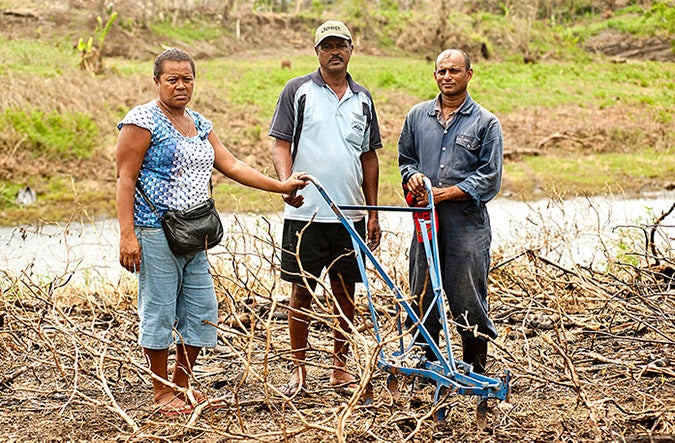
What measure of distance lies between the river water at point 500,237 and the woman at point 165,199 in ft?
6.33

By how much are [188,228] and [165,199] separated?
6.7 inches

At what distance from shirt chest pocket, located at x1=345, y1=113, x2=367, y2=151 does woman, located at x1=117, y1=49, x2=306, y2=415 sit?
1.51 feet

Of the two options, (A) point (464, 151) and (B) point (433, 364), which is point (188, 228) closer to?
(B) point (433, 364)

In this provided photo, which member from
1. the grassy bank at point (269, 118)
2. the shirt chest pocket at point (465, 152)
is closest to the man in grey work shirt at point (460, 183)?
the shirt chest pocket at point (465, 152)

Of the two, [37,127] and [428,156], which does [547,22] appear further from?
[428,156]

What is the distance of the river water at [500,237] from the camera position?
6691 mm

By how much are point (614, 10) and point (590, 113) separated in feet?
88.0

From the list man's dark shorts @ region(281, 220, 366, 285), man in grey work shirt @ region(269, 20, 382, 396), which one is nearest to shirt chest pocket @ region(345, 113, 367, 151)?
man in grey work shirt @ region(269, 20, 382, 396)

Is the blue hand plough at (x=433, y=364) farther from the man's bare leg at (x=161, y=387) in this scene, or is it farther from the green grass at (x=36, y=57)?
the green grass at (x=36, y=57)

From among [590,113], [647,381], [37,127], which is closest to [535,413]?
[647,381]

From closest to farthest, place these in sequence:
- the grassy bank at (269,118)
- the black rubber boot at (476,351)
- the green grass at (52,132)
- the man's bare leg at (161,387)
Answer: the man's bare leg at (161,387) < the black rubber boot at (476,351) < the grassy bank at (269,118) < the green grass at (52,132)

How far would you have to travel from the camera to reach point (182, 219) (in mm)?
3842

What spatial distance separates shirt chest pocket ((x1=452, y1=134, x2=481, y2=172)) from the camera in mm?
4176

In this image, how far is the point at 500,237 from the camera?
741 centimetres
